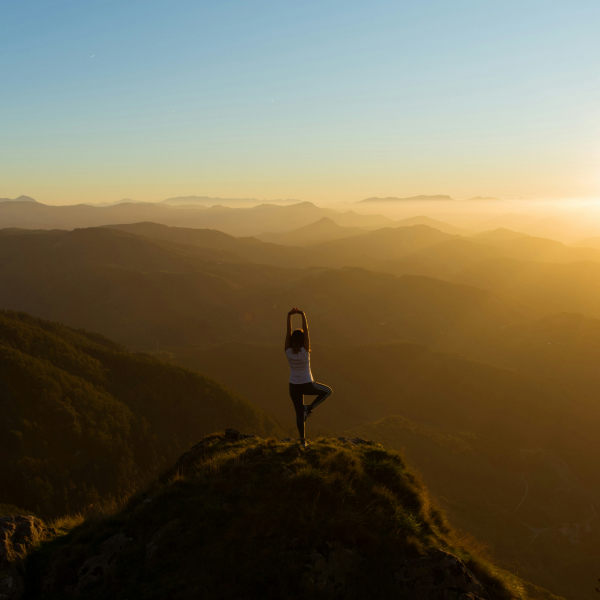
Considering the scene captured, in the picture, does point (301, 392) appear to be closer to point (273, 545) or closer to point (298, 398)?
point (298, 398)

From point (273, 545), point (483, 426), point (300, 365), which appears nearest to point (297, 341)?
point (300, 365)

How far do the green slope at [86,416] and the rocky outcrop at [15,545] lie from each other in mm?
20328

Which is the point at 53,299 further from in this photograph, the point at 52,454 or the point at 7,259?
the point at 52,454

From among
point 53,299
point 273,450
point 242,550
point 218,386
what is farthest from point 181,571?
point 53,299

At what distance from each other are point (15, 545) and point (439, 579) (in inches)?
293

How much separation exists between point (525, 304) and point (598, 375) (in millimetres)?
75913

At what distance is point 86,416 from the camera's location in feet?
114

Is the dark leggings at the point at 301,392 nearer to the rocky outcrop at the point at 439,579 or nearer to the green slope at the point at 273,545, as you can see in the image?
the green slope at the point at 273,545

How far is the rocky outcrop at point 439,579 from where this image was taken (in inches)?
241

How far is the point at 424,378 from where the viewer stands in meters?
87.8

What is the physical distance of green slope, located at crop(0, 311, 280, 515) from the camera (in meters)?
27.7

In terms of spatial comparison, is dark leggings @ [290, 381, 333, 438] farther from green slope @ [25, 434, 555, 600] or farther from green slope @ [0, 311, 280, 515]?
green slope @ [0, 311, 280, 515]

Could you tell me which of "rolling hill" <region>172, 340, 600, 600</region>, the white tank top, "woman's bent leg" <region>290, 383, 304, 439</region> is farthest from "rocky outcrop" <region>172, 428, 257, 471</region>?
"rolling hill" <region>172, 340, 600, 600</region>

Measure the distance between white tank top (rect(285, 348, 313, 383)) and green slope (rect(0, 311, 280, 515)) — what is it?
24.1 meters
